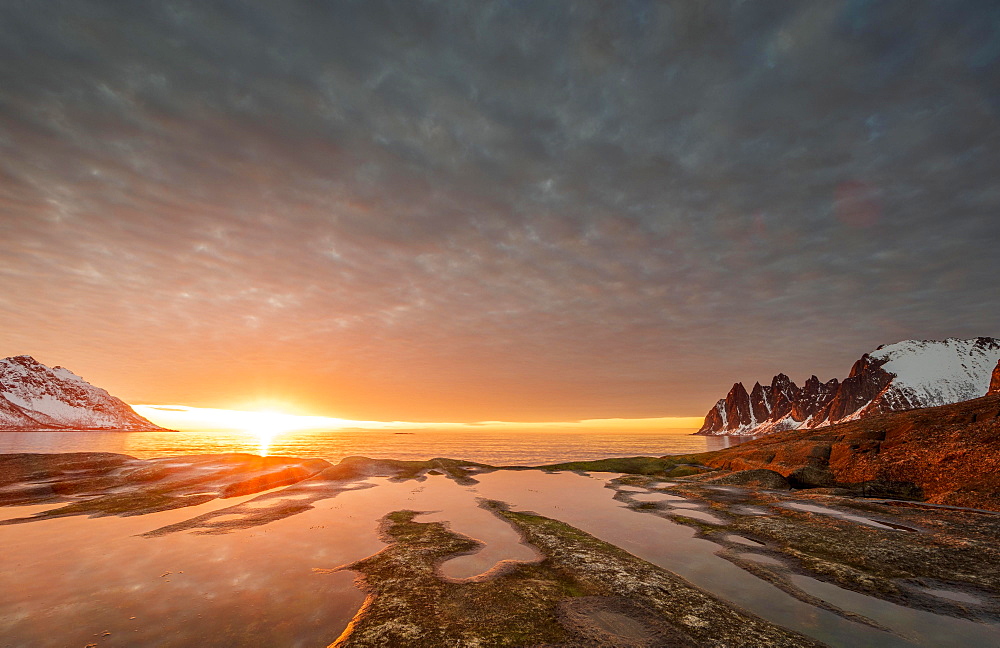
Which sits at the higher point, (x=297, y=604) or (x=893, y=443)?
(x=893, y=443)

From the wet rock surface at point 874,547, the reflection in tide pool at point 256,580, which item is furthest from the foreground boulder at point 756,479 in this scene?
the reflection in tide pool at point 256,580

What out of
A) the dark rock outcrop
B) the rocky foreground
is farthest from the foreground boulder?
the dark rock outcrop

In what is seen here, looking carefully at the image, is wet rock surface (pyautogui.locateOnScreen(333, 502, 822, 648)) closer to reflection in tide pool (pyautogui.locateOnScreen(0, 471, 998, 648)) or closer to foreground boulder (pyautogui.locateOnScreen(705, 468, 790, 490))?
reflection in tide pool (pyautogui.locateOnScreen(0, 471, 998, 648))

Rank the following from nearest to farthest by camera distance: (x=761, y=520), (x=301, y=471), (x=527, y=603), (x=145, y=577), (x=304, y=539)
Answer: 1. (x=527, y=603)
2. (x=145, y=577)
3. (x=304, y=539)
4. (x=761, y=520)
5. (x=301, y=471)

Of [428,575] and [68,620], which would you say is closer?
[68,620]

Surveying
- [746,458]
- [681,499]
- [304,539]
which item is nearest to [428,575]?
[304,539]

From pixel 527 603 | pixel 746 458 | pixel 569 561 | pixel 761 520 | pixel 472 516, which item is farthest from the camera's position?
pixel 746 458

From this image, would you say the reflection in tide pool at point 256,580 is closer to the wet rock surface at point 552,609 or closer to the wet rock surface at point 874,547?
the wet rock surface at point 552,609

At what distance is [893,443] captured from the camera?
116 ft

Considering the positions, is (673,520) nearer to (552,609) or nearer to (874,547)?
(874,547)

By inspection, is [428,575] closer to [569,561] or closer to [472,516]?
[569,561]

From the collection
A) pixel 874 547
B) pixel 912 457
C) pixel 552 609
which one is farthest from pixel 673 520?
pixel 912 457

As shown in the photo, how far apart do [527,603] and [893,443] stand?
41887mm

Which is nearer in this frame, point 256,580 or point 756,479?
point 256,580
